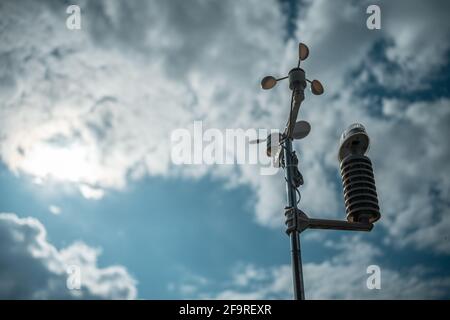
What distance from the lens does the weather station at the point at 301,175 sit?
8.04m

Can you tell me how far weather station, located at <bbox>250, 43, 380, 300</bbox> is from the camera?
8039mm

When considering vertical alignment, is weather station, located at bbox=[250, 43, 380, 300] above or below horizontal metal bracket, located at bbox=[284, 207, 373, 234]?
above

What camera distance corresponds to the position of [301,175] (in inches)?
351

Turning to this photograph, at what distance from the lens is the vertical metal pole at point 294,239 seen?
707cm

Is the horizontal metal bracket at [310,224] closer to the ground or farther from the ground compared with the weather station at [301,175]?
closer to the ground

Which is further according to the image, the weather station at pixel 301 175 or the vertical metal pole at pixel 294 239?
the weather station at pixel 301 175

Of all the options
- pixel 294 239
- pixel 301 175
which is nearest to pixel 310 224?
pixel 294 239

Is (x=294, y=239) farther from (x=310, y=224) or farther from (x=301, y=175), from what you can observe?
(x=301, y=175)

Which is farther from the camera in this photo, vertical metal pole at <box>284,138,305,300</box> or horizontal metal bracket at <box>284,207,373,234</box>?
horizontal metal bracket at <box>284,207,373,234</box>

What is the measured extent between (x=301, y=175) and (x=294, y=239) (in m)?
1.75

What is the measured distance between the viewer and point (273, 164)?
31.9 ft
